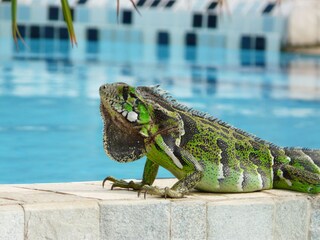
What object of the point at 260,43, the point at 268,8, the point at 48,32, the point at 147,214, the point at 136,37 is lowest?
the point at 260,43

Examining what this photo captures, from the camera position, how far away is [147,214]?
414 cm

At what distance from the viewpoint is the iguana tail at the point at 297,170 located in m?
4.71

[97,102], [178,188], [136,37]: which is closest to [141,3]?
[136,37]

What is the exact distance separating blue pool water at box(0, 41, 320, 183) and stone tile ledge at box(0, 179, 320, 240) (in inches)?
151

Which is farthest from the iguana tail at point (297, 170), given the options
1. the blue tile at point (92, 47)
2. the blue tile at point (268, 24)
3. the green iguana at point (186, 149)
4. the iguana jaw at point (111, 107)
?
the blue tile at point (268, 24)

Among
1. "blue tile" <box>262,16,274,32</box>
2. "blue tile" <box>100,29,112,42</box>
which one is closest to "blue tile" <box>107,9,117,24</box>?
"blue tile" <box>100,29,112,42</box>

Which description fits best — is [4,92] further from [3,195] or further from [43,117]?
[3,195]

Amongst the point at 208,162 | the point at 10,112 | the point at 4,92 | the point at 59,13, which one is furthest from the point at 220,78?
the point at 208,162

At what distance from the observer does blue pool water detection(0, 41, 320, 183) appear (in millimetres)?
9102

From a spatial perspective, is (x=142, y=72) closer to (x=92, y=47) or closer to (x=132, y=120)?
(x=92, y=47)

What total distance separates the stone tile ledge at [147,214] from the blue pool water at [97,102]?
→ 3.83 m

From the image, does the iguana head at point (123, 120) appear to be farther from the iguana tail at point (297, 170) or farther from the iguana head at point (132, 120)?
the iguana tail at point (297, 170)

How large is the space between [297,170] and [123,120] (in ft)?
2.87

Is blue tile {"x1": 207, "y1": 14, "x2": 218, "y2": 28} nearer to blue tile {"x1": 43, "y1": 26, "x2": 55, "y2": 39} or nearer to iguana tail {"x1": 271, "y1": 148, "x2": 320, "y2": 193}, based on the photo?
blue tile {"x1": 43, "y1": 26, "x2": 55, "y2": 39}
